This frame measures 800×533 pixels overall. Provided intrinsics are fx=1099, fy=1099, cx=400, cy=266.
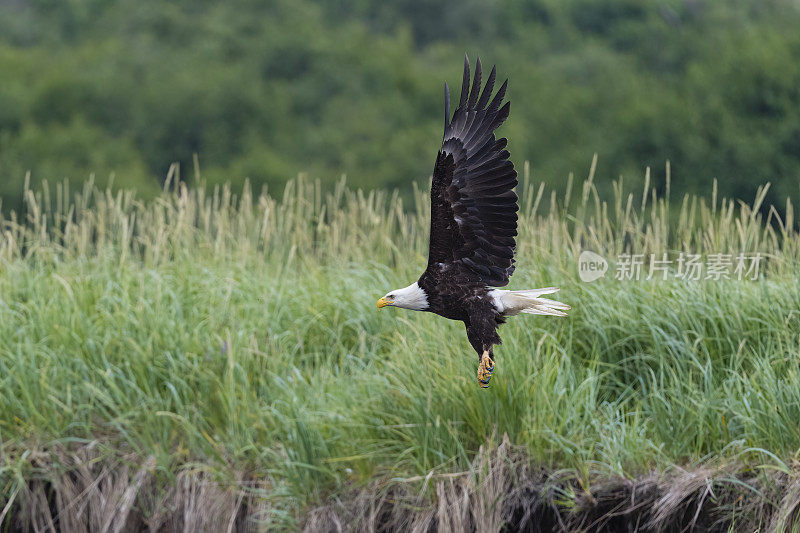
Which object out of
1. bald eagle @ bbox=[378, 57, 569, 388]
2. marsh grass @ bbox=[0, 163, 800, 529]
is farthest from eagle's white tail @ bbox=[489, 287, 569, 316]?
marsh grass @ bbox=[0, 163, 800, 529]

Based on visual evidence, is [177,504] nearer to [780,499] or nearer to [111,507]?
[111,507]

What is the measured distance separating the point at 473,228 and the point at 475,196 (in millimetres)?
87

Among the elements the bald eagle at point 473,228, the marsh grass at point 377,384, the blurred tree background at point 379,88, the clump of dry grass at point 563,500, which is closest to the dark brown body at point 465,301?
the bald eagle at point 473,228

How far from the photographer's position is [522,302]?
253 cm

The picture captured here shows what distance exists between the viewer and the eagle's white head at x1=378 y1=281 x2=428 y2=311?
8.32 ft

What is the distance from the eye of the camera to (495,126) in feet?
8.70

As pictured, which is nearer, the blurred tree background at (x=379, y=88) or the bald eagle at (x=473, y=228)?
the bald eagle at (x=473, y=228)

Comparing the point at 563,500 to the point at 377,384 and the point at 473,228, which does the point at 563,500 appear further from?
the point at 473,228

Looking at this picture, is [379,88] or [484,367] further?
[379,88]

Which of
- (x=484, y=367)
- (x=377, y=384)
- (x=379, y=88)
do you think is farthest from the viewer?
(x=379, y=88)

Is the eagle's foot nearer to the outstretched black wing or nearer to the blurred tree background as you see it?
the outstretched black wing

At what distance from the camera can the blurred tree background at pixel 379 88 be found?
18.9 m

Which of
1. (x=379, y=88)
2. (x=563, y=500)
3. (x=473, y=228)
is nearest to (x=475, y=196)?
(x=473, y=228)

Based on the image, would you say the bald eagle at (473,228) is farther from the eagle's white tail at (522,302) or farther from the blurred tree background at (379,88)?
the blurred tree background at (379,88)
